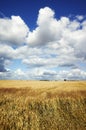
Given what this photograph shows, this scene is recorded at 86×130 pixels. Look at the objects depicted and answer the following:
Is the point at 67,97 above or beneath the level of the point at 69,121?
above

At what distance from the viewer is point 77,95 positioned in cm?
1933

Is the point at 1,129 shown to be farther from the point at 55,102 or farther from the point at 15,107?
the point at 55,102

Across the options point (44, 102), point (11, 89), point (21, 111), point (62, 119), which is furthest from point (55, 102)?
point (11, 89)

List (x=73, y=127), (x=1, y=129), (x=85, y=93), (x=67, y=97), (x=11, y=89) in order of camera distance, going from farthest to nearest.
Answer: (x=11, y=89), (x=85, y=93), (x=67, y=97), (x=73, y=127), (x=1, y=129)

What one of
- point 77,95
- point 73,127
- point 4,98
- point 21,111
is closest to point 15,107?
point 21,111

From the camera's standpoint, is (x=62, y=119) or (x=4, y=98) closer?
(x=62, y=119)

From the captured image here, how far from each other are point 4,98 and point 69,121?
20.5 feet

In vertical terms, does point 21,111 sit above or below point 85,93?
below

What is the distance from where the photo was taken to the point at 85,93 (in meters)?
19.9

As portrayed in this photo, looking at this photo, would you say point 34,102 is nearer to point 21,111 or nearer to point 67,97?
point 21,111

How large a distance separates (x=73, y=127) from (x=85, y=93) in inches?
220

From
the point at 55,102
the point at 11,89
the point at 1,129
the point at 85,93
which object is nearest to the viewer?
the point at 1,129

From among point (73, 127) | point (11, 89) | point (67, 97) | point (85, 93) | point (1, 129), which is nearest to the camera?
point (1, 129)

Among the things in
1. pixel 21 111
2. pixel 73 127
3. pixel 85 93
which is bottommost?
pixel 73 127
